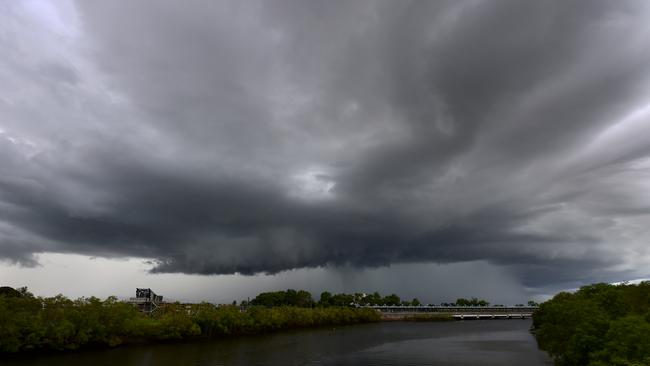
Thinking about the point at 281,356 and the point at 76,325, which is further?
the point at 76,325

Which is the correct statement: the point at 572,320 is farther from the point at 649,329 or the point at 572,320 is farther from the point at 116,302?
the point at 116,302

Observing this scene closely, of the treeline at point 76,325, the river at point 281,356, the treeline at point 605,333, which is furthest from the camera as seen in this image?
the treeline at point 76,325

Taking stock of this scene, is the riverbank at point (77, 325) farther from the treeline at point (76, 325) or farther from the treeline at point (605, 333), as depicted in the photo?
the treeline at point (605, 333)

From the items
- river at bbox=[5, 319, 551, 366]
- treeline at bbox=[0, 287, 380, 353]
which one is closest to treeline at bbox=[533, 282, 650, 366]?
river at bbox=[5, 319, 551, 366]

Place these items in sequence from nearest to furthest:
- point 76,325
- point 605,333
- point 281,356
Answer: point 605,333
point 281,356
point 76,325

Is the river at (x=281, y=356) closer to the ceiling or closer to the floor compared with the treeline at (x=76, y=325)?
A: closer to the floor

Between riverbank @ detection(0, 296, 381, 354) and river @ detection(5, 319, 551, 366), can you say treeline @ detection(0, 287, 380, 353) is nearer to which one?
riverbank @ detection(0, 296, 381, 354)

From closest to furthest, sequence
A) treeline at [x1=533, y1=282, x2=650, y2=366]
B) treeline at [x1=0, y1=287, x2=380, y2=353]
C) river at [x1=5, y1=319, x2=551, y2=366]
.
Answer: treeline at [x1=533, y1=282, x2=650, y2=366] → river at [x1=5, y1=319, x2=551, y2=366] → treeline at [x1=0, y1=287, x2=380, y2=353]

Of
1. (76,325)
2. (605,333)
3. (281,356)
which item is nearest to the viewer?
(605,333)

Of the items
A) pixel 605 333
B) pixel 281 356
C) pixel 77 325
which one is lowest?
pixel 281 356

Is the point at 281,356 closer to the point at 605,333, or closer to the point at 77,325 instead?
the point at 77,325

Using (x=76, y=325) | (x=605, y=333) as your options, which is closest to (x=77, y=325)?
(x=76, y=325)

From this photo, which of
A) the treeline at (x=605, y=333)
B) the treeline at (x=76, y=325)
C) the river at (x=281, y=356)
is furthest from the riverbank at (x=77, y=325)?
the treeline at (x=605, y=333)

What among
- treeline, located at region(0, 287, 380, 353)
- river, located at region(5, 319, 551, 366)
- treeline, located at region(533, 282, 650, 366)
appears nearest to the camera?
treeline, located at region(533, 282, 650, 366)
